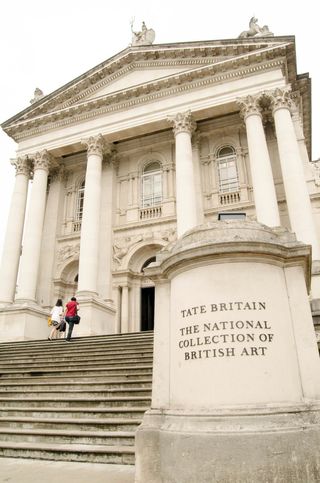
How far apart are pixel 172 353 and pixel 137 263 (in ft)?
51.6

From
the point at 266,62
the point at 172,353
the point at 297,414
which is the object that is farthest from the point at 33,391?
the point at 266,62

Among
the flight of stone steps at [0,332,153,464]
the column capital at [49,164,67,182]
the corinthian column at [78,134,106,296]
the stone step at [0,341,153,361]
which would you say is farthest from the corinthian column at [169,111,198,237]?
the column capital at [49,164,67,182]

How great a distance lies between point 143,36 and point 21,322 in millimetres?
17388

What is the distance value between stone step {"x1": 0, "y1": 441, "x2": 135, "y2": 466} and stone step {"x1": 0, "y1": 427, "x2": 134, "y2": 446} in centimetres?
17

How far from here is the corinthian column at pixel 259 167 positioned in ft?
49.2

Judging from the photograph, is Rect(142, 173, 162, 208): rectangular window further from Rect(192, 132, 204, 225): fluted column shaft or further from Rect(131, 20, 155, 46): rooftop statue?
Rect(131, 20, 155, 46): rooftop statue

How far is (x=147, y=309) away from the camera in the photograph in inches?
757

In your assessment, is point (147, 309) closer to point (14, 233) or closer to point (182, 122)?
point (14, 233)

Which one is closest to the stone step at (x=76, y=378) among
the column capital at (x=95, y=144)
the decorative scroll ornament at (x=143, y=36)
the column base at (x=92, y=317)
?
the column base at (x=92, y=317)

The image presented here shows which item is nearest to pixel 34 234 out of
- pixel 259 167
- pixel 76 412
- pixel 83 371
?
pixel 259 167

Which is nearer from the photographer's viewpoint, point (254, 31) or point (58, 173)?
point (254, 31)

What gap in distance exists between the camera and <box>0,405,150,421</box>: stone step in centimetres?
627

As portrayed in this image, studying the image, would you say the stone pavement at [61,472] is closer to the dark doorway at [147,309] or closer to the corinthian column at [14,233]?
the dark doorway at [147,309]

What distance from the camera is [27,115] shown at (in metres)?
21.9
